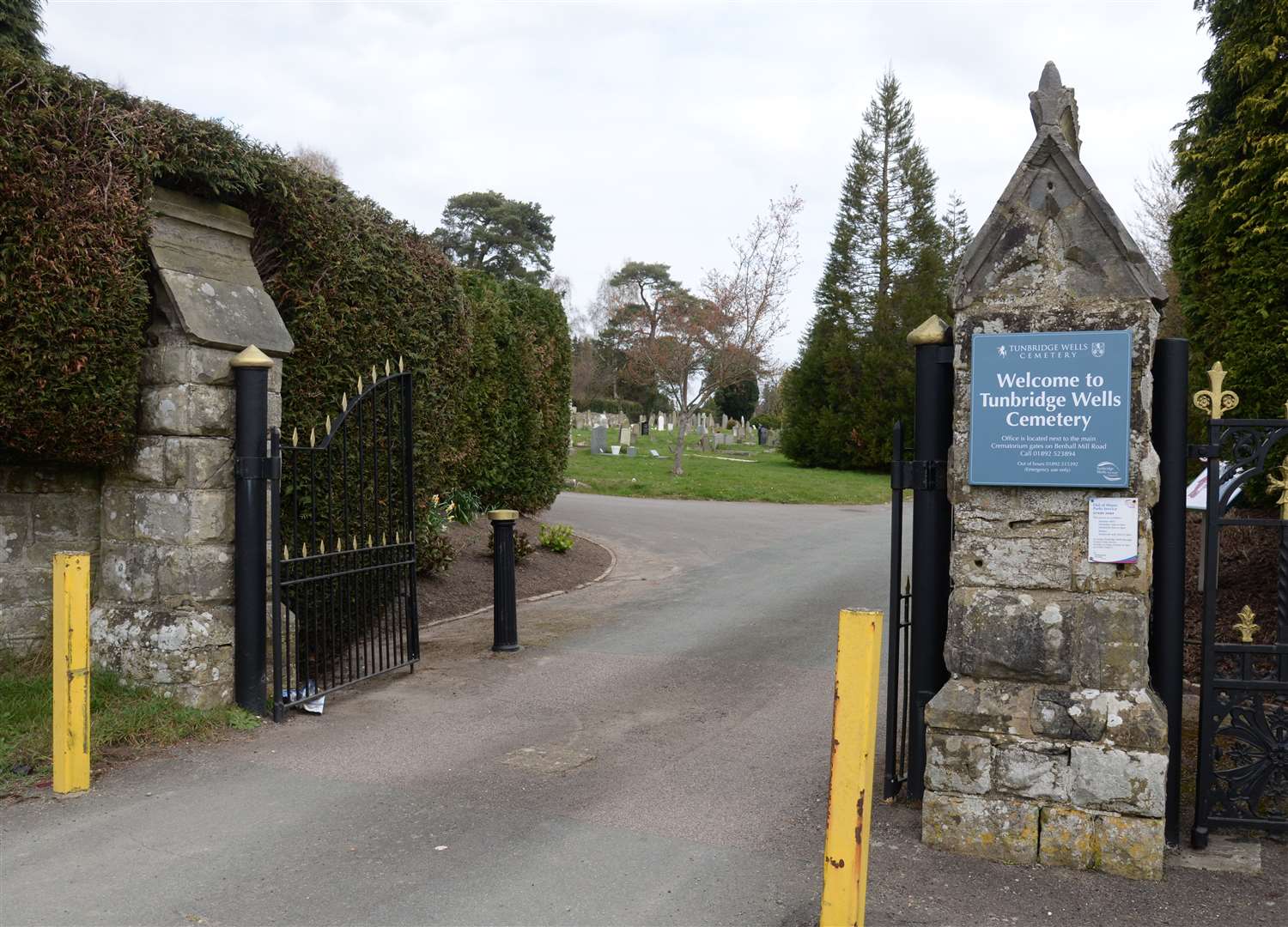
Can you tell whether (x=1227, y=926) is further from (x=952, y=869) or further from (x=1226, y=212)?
(x=1226, y=212)

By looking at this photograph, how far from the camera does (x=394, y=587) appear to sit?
24.6ft

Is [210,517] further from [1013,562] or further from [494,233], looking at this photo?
[494,233]

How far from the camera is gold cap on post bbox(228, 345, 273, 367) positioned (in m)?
5.91

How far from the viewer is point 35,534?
19.9ft

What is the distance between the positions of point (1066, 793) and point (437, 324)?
6.34 meters

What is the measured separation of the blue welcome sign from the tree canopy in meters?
48.2

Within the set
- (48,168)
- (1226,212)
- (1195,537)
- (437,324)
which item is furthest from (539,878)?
(1195,537)

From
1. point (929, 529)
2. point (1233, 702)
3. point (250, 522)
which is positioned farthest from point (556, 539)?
point (1233, 702)

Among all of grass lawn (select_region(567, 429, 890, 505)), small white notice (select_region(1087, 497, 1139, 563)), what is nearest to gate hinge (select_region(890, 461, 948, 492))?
small white notice (select_region(1087, 497, 1139, 563))

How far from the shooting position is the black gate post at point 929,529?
15.3ft

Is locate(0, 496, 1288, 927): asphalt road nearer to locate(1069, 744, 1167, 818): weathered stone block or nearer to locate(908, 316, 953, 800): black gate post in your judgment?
locate(1069, 744, 1167, 818): weathered stone block

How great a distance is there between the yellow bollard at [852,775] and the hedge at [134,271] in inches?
176

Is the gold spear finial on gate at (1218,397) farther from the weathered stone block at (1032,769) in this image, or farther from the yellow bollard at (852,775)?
the yellow bollard at (852,775)

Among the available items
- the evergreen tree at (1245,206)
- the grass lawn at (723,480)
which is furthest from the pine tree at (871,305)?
the evergreen tree at (1245,206)
